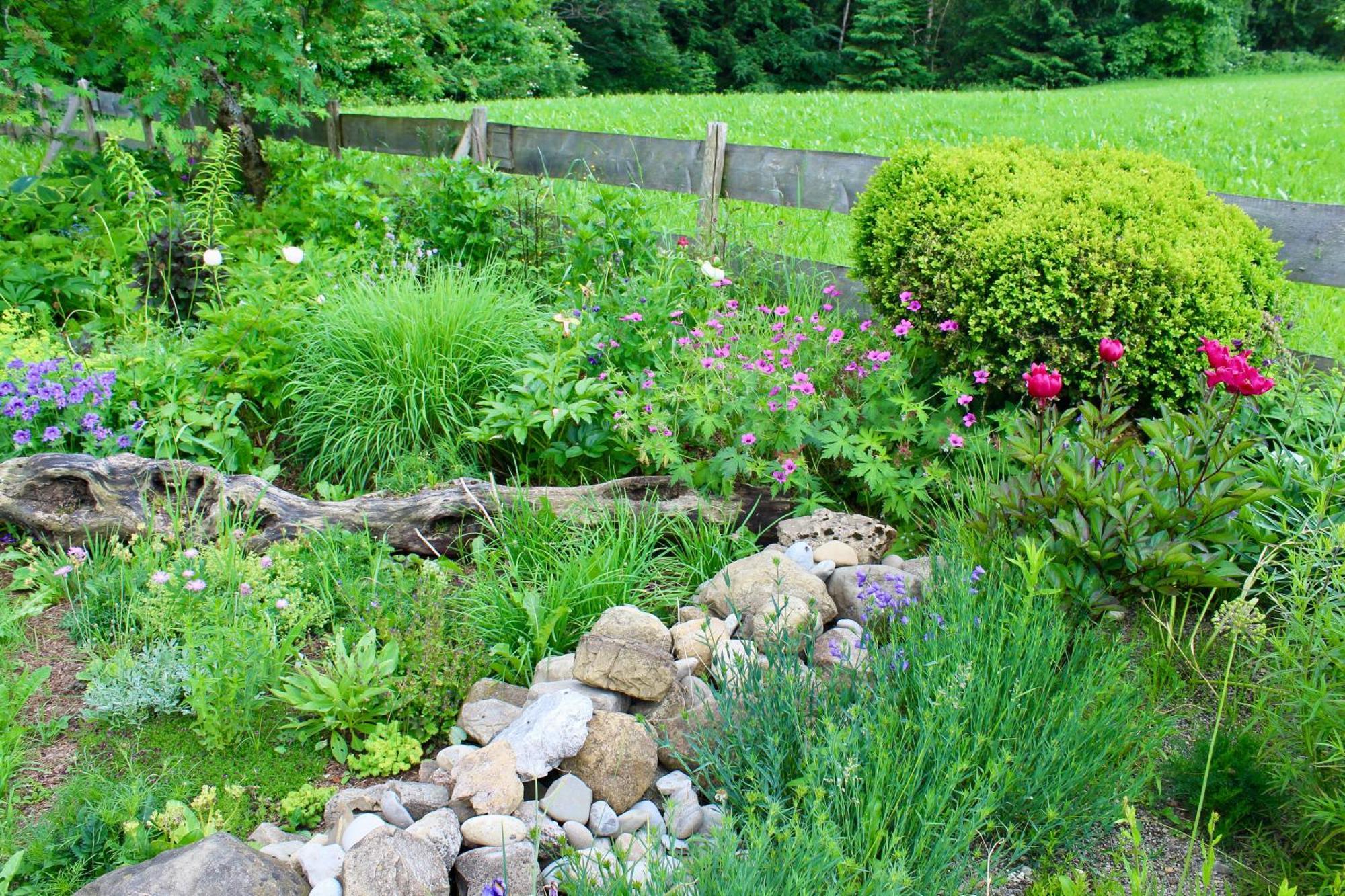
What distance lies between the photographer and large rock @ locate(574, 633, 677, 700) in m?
2.92

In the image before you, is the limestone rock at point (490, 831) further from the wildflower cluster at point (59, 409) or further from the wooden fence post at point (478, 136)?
the wooden fence post at point (478, 136)

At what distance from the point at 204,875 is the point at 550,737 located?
2.90 ft

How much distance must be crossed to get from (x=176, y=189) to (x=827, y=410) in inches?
226

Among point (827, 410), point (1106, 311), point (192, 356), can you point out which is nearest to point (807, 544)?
point (827, 410)

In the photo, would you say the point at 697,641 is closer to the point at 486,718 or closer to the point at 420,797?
the point at 486,718

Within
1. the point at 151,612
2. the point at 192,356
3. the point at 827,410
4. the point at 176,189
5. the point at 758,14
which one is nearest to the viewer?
the point at 151,612

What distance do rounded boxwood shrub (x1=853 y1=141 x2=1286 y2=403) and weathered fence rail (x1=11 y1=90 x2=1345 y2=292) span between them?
0.24 m

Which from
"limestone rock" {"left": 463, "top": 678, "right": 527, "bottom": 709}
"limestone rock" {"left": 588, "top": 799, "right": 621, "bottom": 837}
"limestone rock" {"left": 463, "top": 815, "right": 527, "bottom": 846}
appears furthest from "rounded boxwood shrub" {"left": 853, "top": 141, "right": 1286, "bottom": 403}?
"limestone rock" {"left": 463, "top": 815, "right": 527, "bottom": 846}

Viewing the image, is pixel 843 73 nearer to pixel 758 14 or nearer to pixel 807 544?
pixel 758 14

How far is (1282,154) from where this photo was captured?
10.7 m

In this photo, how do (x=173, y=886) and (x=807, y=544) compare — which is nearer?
(x=173, y=886)

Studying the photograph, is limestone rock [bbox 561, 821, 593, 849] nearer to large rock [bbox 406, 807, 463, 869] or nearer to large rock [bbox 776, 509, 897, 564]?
large rock [bbox 406, 807, 463, 869]

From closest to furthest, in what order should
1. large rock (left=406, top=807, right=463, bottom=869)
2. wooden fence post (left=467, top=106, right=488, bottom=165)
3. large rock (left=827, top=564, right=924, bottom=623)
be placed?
large rock (left=406, top=807, right=463, bottom=869) < large rock (left=827, top=564, right=924, bottom=623) < wooden fence post (left=467, top=106, right=488, bottom=165)

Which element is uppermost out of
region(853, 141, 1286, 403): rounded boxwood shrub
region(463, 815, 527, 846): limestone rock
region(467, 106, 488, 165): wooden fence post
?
region(467, 106, 488, 165): wooden fence post
